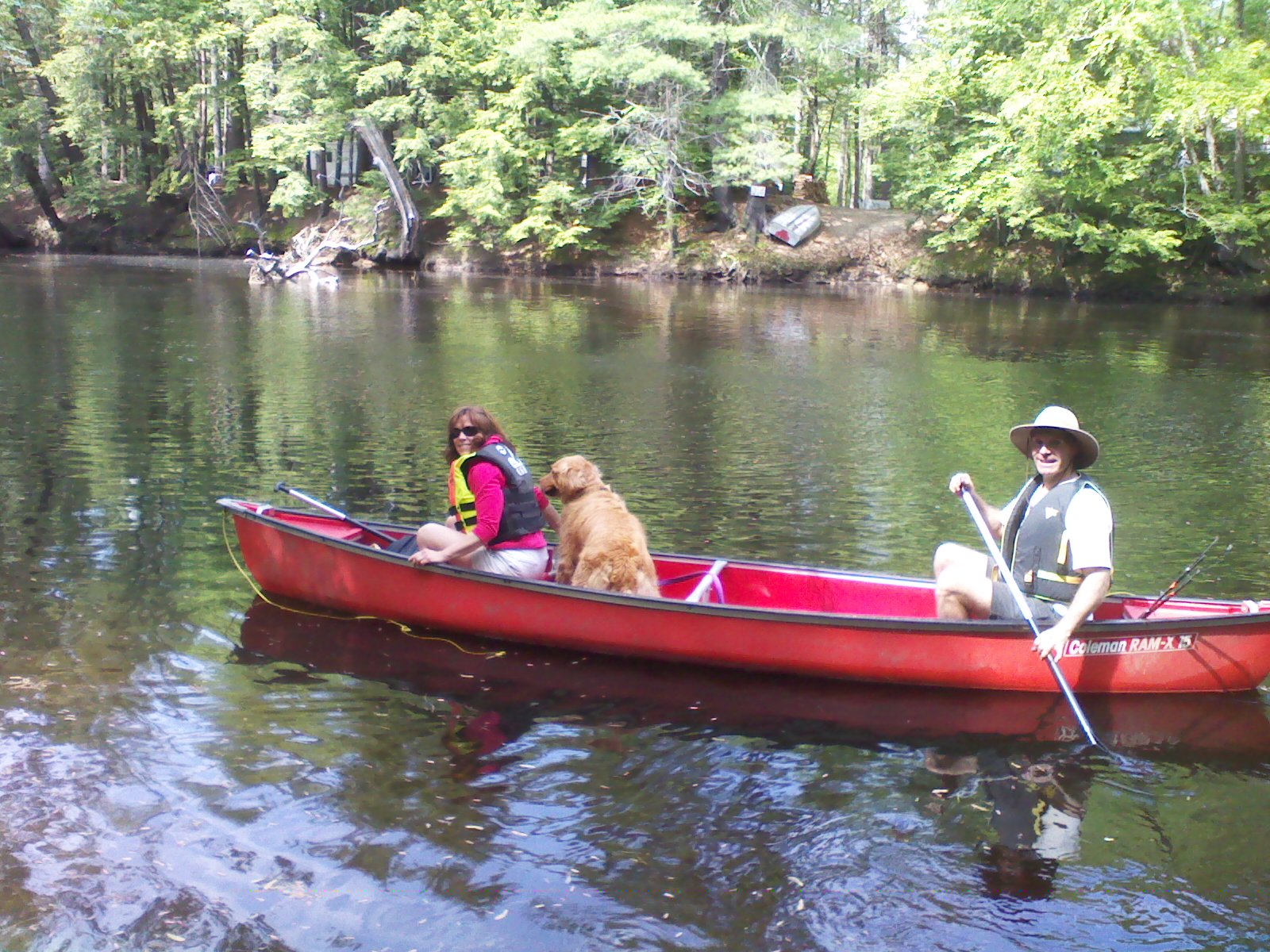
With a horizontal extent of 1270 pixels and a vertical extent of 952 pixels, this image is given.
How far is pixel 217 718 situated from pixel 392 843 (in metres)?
1.59

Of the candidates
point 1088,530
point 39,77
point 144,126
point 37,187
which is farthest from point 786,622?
point 144,126

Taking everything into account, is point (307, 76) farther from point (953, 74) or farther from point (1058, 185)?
point (1058, 185)

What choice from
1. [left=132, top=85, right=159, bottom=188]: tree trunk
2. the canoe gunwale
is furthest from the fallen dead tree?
the canoe gunwale

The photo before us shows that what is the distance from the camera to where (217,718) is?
560cm

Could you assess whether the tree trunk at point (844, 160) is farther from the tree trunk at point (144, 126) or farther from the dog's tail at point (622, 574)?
the dog's tail at point (622, 574)

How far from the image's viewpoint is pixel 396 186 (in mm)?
38312

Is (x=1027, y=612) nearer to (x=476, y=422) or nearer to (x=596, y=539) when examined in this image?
(x=596, y=539)

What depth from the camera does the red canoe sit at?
18.8ft

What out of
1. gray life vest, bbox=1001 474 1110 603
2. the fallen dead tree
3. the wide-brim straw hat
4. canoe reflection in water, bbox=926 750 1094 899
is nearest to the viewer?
canoe reflection in water, bbox=926 750 1094 899

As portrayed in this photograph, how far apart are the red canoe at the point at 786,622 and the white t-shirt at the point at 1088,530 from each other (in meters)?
0.42

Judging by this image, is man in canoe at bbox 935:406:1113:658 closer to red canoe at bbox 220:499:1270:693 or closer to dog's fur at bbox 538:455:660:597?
red canoe at bbox 220:499:1270:693

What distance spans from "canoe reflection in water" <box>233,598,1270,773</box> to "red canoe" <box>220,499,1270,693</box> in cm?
10

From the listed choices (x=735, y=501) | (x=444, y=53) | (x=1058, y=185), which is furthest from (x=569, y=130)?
(x=735, y=501)

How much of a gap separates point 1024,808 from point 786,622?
151 cm
